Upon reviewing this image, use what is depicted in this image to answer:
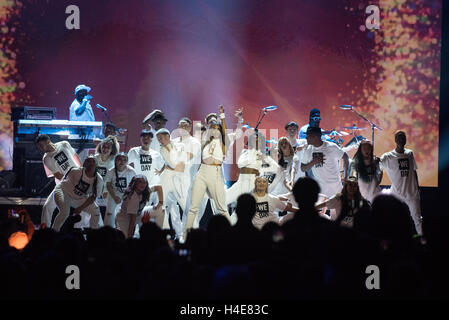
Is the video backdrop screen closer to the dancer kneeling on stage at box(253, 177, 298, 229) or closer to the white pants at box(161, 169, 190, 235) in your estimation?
the white pants at box(161, 169, 190, 235)

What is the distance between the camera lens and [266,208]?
6.98 metres

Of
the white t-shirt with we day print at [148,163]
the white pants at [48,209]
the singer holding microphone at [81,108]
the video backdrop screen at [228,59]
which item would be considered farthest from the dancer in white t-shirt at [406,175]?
the singer holding microphone at [81,108]

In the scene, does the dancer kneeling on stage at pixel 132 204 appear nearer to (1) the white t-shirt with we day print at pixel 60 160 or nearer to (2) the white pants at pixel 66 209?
(2) the white pants at pixel 66 209

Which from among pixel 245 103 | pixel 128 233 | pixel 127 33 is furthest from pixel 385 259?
pixel 127 33

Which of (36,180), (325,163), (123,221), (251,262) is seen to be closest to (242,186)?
(325,163)

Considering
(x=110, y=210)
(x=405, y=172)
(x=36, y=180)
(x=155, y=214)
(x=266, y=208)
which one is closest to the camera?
(x=266, y=208)

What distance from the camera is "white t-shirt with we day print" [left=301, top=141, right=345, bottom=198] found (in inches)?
308

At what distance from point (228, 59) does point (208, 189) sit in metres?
4.59

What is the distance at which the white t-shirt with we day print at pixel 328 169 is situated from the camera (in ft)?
25.6

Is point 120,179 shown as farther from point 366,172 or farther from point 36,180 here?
point 366,172

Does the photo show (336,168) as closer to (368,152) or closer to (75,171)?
(368,152)

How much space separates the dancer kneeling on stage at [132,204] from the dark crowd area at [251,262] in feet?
11.5

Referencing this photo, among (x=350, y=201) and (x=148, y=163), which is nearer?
(x=350, y=201)
